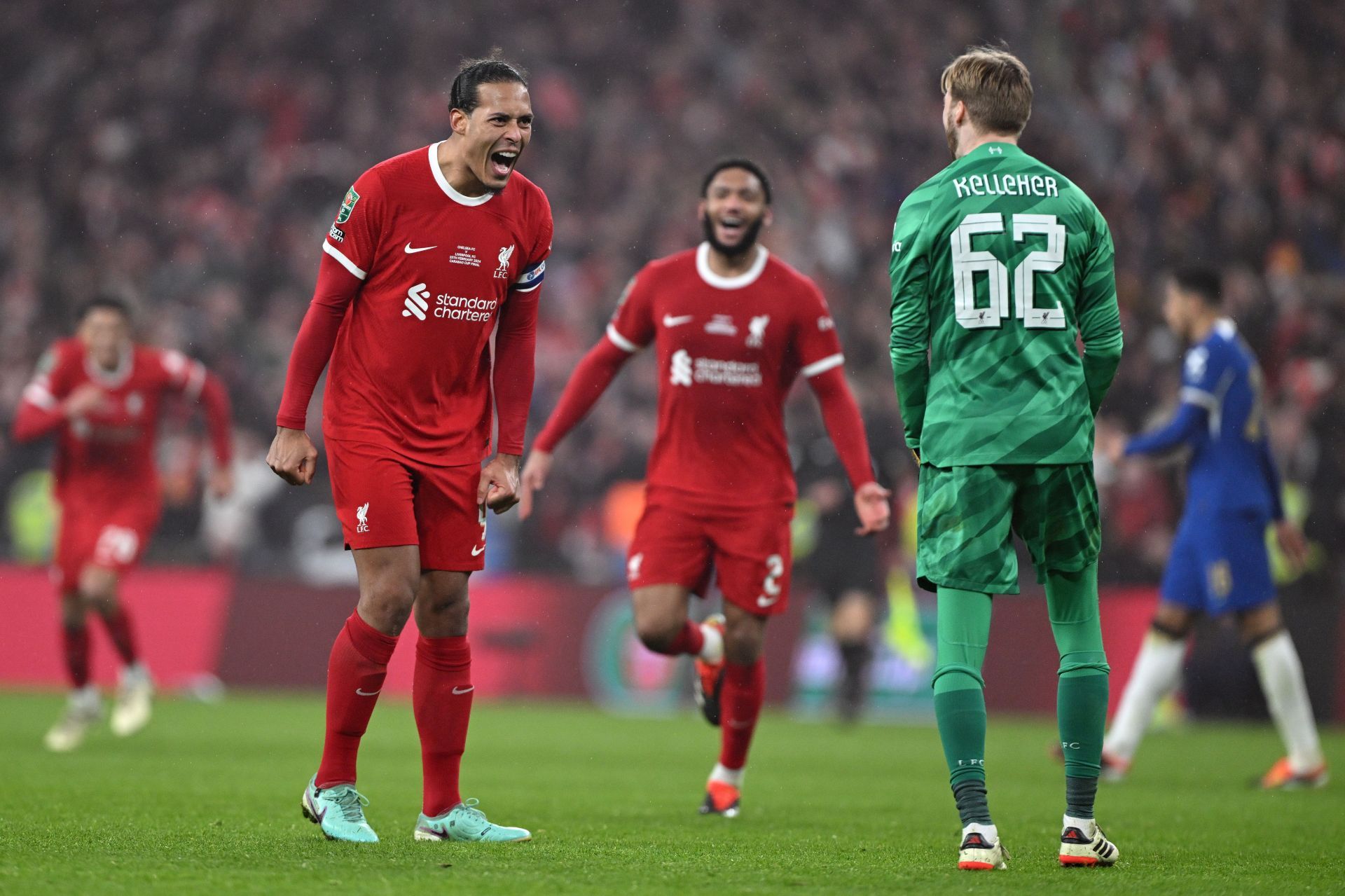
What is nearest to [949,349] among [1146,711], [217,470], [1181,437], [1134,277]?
[1181,437]

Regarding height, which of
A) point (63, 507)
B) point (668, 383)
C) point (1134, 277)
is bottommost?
point (63, 507)

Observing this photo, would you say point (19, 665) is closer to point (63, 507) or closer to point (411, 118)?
point (63, 507)

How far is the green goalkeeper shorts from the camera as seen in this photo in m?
4.53

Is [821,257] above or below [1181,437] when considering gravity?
above

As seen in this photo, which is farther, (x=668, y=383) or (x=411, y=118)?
(x=411, y=118)

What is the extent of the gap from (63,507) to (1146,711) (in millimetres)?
6536

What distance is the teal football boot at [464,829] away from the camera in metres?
5.10

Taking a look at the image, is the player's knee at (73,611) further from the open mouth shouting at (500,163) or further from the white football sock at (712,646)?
the open mouth shouting at (500,163)

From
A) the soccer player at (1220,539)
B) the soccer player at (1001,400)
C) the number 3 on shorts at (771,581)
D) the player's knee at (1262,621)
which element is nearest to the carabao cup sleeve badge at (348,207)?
the soccer player at (1001,400)

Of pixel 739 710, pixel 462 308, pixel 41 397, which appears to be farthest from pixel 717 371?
pixel 41 397

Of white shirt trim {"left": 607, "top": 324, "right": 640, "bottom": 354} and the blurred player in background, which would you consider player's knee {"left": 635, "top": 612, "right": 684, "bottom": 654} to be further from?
the blurred player in background

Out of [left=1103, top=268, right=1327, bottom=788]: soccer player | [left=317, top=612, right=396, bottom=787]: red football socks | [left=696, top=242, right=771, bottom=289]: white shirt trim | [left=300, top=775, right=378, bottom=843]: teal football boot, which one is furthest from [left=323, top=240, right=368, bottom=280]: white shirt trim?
[left=1103, top=268, right=1327, bottom=788]: soccer player

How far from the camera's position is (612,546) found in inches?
619

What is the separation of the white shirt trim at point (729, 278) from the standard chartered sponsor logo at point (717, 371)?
0.32 m
